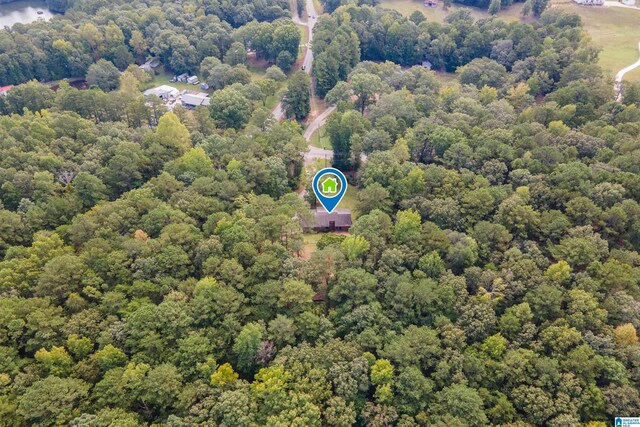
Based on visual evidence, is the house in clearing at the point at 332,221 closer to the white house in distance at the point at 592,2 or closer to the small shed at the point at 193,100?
the small shed at the point at 193,100

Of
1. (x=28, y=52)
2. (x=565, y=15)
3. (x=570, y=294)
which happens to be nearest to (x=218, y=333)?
(x=570, y=294)

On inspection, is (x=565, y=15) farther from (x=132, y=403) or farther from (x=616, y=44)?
(x=132, y=403)

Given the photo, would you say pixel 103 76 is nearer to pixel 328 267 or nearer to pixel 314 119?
Answer: pixel 314 119

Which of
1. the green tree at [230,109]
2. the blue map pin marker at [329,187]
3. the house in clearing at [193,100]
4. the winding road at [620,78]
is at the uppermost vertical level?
the winding road at [620,78]

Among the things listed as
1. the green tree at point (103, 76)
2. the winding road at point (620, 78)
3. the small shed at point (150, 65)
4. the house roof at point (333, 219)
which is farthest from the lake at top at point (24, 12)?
the winding road at point (620, 78)

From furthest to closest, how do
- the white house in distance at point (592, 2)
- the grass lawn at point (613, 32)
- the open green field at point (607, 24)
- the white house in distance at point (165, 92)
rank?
A: the white house in distance at point (592, 2)
the white house in distance at point (165, 92)
the open green field at point (607, 24)
the grass lawn at point (613, 32)

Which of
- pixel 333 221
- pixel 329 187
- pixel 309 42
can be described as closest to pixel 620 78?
pixel 329 187
